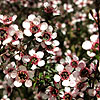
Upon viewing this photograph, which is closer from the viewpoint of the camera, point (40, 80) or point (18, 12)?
point (40, 80)

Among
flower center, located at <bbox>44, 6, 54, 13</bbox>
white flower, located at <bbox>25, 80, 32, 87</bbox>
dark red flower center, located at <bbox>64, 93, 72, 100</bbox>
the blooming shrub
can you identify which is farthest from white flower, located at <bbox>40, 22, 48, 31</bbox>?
dark red flower center, located at <bbox>64, 93, 72, 100</bbox>

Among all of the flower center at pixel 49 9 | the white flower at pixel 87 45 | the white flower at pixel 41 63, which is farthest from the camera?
the flower center at pixel 49 9

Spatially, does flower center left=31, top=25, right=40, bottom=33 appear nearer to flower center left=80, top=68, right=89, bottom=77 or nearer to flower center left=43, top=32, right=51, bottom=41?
flower center left=43, top=32, right=51, bottom=41

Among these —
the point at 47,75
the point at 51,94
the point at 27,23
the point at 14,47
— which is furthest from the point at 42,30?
the point at 51,94

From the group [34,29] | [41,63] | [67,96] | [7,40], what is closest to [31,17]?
[34,29]

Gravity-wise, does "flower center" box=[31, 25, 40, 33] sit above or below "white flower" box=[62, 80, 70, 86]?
above

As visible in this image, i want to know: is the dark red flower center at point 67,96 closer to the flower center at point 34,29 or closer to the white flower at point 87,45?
the white flower at point 87,45

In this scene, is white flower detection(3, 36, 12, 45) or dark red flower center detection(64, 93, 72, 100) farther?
dark red flower center detection(64, 93, 72, 100)

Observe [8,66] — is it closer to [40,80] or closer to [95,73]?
[40,80]

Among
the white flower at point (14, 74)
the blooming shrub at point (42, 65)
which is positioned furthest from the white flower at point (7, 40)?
the white flower at point (14, 74)

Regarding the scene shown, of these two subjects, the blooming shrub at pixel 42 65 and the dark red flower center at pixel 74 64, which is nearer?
the blooming shrub at pixel 42 65

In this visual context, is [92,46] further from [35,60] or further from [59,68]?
[35,60]
